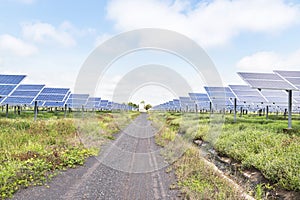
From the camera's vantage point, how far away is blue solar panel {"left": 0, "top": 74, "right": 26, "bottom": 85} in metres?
21.6

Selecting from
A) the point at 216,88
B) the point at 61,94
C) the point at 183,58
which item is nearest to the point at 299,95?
the point at 216,88

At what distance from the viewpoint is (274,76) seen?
60.1 feet

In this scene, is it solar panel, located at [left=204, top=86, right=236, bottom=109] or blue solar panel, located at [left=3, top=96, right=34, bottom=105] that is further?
solar panel, located at [left=204, top=86, right=236, bottom=109]

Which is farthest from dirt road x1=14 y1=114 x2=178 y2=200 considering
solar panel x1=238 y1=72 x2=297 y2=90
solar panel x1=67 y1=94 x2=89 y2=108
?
solar panel x1=67 y1=94 x2=89 y2=108

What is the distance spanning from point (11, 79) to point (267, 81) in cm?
1944

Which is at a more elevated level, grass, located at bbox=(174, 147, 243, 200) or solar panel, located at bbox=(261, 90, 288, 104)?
solar panel, located at bbox=(261, 90, 288, 104)

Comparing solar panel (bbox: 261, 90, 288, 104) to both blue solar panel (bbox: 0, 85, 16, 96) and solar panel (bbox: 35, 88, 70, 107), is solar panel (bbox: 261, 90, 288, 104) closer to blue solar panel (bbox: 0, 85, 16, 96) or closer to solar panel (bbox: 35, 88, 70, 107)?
solar panel (bbox: 35, 88, 70, 107)

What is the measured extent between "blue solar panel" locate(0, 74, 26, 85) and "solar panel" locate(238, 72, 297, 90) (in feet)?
56.0

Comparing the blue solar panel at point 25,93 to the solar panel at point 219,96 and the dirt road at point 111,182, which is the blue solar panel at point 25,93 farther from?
Result: the solar panel at point 219,96

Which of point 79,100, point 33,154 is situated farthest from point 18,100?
point 33,154

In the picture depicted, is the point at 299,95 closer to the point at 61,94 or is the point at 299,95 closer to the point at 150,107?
the point at 61,94

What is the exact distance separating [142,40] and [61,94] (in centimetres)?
1632

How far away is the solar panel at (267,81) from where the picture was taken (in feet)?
50.4

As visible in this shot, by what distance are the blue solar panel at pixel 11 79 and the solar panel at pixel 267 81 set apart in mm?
17079
